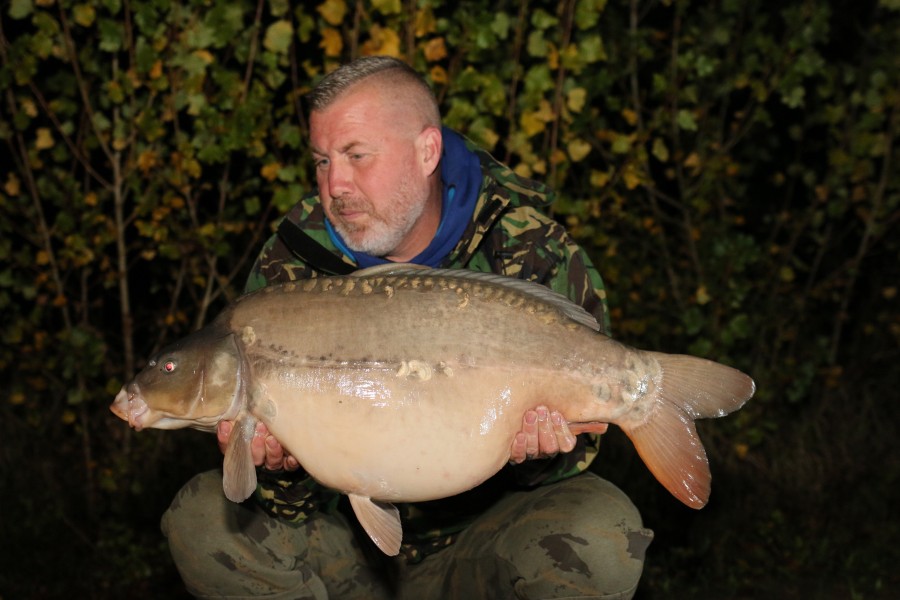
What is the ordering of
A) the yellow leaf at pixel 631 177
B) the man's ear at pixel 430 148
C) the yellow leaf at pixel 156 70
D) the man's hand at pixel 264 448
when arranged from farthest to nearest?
the yellow leaf at pixel 631 177 < the yellow leaf at pixel 156 70 < the man's ear at pixel 430 148 < the man's hand at pixel 264 448

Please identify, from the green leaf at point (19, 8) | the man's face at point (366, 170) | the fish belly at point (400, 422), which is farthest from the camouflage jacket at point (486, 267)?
the green leaf at point (19, 8)

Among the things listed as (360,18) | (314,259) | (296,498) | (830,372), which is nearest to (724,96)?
(830,372)

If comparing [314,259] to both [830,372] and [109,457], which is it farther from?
[830,372]

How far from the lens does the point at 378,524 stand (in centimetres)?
215

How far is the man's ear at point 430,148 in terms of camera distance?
2693 mm

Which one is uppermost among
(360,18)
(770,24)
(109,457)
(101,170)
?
(360,18)

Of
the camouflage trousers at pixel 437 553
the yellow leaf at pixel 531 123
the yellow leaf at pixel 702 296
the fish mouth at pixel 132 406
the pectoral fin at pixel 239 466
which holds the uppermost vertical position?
the yellow leaf at pixel 531 123

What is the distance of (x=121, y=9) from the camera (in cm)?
399

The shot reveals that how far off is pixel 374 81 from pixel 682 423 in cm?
117

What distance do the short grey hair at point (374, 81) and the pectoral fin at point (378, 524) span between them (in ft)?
3.33

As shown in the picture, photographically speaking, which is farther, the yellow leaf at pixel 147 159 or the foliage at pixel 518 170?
the yellow leaf at pixel 147 159

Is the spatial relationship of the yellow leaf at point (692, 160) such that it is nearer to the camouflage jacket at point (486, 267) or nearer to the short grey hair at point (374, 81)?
the camouflage jacket at point (486, 267)

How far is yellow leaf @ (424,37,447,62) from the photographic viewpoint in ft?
12.0

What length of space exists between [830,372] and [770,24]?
9.16 ft
